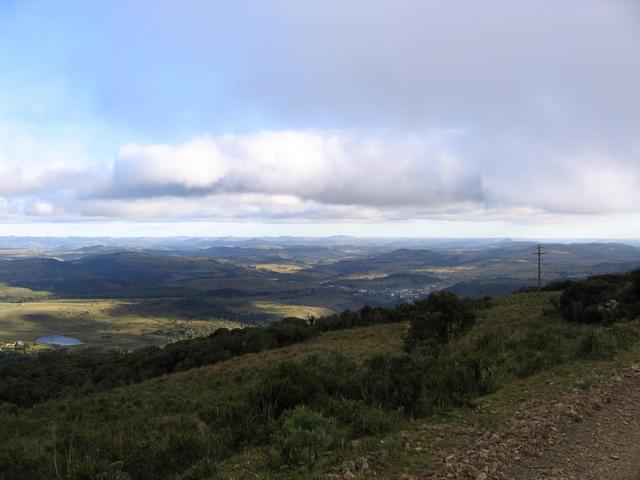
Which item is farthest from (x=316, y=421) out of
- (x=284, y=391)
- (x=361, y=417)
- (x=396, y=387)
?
(x=396, y=387)

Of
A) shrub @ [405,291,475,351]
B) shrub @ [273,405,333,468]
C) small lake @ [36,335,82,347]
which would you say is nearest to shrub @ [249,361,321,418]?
shrub @ [273,405,333,468]

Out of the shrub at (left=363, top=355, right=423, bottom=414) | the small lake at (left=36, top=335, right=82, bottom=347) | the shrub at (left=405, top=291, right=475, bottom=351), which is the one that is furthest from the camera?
the small lake at (left=36, top=335, right=82, bottom=347)

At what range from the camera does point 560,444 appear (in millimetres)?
6141

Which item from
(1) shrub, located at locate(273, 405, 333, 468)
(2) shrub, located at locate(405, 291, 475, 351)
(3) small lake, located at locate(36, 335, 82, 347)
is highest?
(1) shrub, located at locate(273, 405, 333, 468)

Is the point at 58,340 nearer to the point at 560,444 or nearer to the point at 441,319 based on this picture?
the point at 441,319

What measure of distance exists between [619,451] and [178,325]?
198780mm

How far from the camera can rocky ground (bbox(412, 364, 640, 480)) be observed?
5.40 meters

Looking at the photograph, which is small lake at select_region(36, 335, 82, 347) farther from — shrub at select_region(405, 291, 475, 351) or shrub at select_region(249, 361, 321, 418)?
shrub at select_region(249, 361, 321, 418)

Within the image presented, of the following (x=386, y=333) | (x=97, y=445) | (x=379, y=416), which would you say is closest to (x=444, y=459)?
(x=379, y=416)

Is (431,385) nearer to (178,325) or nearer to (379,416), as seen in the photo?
(379,416)

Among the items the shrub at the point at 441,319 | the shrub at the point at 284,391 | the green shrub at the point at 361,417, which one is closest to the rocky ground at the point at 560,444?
the green shrub at the point at 361,417

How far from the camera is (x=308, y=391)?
30.9 feet

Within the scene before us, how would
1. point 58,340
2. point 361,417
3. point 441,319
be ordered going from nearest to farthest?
point 361,417
point 441,319
point 58,340

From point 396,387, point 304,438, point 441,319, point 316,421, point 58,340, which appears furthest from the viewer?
point 58,340
